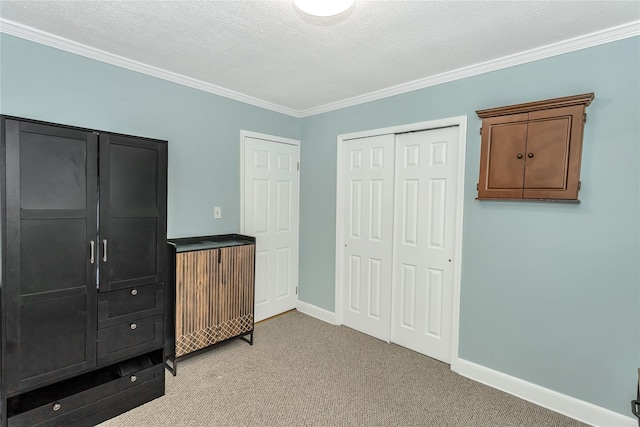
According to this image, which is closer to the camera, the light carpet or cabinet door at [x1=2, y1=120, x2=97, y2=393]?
cabinet door at [x1=2, y1=120, x2=97, y2=393]

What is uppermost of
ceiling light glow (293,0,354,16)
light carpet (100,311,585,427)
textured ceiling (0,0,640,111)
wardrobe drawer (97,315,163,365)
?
textured ceiling (0,0,640,111)

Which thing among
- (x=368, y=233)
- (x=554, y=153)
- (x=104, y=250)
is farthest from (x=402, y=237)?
(x=104, y=250)

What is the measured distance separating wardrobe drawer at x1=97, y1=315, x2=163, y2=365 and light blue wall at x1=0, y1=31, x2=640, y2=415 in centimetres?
87

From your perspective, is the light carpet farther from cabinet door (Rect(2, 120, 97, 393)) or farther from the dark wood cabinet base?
cabinet door (Rect(2, 120, 97, 393))

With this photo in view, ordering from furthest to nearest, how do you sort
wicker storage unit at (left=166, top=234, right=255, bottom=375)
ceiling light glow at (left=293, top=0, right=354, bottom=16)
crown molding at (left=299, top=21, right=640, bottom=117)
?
wicker storage unit at (left=166, top=234, right=255, bottom=375), crown molding at (left=299, top=21, right=640, bottom=117), ceiling light glow at (left=293, top=0, right=354, bottom=16)

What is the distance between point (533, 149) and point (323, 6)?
5.58ft

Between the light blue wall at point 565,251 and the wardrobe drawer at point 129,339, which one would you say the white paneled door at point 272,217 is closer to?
the wardrobe drawer at point 129,339

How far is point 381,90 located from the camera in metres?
3.07

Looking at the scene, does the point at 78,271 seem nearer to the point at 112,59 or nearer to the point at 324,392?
the point at 112,59

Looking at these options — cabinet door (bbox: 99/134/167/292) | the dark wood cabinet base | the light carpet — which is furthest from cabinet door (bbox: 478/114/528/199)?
the dark wood cabinet base

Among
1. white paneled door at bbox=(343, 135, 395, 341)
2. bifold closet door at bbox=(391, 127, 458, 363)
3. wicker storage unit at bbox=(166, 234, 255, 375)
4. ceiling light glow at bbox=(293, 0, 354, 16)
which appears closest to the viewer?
ceiling light glow at bbox=(293, 0, 354, 16)

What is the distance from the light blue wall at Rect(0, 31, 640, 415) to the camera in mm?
1961

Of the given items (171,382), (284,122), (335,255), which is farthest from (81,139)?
(335,255)

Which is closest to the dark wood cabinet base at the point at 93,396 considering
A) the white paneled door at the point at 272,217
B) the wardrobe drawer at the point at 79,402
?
the wardrobe drawer at the point at 79,402
